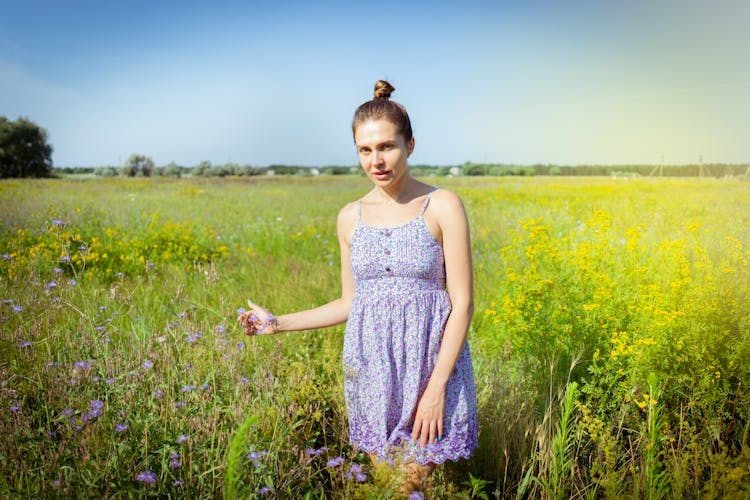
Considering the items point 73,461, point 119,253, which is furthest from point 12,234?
point 73,461

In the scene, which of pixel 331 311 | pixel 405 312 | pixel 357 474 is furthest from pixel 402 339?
pixel 357 474

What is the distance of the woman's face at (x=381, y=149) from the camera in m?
1.82

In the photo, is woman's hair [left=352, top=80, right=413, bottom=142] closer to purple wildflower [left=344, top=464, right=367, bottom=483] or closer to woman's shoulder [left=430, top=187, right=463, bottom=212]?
woman's shoulder [left=430, top=187, right=463, bottom=212]

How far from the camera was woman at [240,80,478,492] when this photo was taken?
1837mm

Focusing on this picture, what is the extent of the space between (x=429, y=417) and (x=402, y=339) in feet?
0.94

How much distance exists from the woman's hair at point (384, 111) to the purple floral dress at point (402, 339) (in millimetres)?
275

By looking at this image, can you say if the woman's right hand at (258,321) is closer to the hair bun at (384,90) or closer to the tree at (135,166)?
the hair bun at (384,90)

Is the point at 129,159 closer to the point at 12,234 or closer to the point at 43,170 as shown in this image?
the point at 43,170

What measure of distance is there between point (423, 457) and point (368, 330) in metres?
0.48

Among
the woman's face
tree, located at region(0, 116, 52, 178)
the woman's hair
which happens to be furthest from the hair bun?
tree, located at region(0, 116, 52, 178)

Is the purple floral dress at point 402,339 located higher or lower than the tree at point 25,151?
lower

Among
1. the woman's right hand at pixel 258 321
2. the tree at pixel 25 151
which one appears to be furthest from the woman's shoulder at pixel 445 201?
the tree at pixel 25 151

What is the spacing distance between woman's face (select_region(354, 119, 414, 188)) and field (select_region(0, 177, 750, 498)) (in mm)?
890

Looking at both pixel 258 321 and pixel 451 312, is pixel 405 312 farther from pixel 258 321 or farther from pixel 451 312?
pixel 258 321
